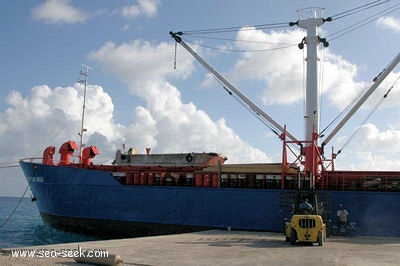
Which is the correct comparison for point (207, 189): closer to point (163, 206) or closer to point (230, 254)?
point (163, 206)

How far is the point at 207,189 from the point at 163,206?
327cm

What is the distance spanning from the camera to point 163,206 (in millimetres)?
25156

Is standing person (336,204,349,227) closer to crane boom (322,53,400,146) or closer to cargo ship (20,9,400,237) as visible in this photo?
cargo ship (20,9,400,237)

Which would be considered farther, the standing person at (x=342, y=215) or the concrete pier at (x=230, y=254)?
the standing person at (x=342, y=215)

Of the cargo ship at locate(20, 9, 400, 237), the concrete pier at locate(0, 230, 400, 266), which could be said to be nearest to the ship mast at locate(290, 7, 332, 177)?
the cargo ship at locate(20, 9, 400, 237)

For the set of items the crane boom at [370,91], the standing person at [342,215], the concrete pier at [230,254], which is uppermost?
the crane boom at [370,91]

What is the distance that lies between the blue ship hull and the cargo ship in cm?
6

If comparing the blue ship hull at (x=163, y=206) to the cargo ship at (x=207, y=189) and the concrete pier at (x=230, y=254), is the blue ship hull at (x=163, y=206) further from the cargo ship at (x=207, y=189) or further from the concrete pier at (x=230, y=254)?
the concrete pier at (x=230, y=254)

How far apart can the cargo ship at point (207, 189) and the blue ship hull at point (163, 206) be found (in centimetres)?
→ 6

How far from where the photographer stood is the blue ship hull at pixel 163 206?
70.7ft

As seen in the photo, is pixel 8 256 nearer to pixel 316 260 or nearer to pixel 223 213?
pixel 316 260

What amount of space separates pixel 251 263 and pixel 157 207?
1474 centimetres

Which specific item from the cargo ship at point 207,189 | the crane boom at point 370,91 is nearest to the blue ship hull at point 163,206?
the cargo ship at point 207,189

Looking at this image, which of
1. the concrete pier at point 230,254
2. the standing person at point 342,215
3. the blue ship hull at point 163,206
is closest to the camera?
the concrete pier at point 230,254
